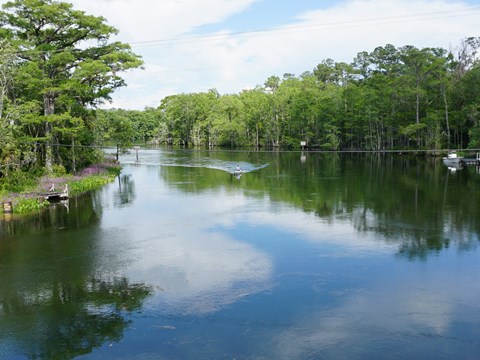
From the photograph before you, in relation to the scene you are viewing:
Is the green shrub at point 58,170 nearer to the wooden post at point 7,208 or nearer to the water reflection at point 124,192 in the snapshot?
the water reflection at point 124,192

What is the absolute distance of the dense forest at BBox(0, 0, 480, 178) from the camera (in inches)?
1200

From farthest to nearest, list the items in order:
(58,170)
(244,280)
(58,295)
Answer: (58,170) → (244,280) → (58,295)

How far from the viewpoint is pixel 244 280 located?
13.7 meters

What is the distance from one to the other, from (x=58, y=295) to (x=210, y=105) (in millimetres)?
109173

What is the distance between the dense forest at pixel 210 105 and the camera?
30.5 metres

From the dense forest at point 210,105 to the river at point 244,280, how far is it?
993 centimetres

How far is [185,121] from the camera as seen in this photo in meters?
122

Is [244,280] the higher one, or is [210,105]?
[210,105]

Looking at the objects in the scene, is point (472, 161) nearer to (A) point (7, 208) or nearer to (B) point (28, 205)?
(B) point (28, 205)

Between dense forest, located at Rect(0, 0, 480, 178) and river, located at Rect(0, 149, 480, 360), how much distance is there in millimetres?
9932

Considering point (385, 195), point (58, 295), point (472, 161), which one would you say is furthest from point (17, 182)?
point (472, 161)

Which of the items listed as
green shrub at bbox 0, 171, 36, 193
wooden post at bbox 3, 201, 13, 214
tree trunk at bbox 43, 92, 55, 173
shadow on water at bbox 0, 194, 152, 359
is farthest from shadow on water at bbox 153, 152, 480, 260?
wooden post at bbox 3, 201, 13, 214

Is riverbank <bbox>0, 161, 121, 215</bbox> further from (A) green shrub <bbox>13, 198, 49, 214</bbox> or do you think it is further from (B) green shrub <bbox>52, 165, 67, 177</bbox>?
(B) green shrub <bbox>52, 165, 67, 177</bbox>

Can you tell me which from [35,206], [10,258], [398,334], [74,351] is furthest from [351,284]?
[35,206]
